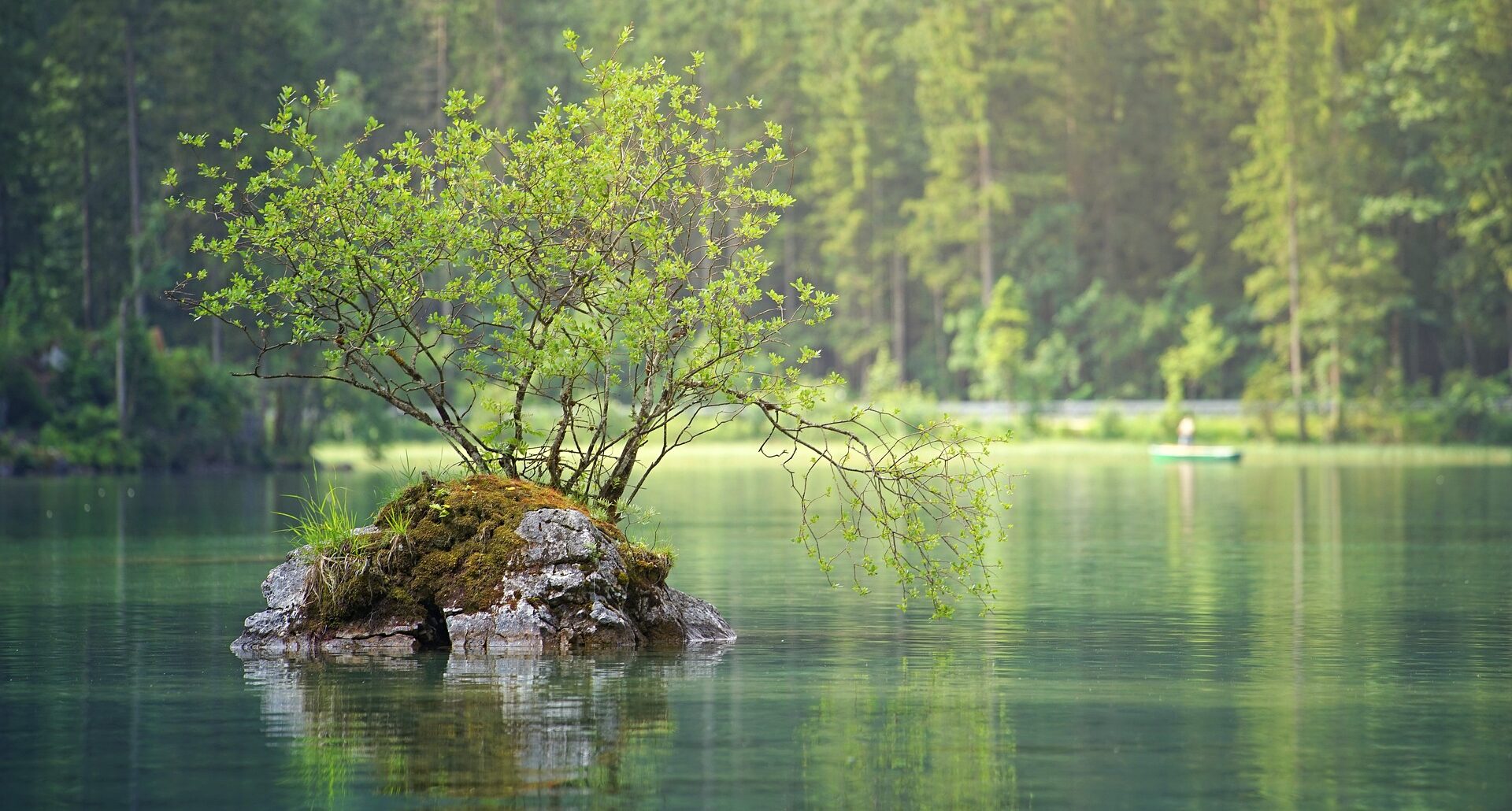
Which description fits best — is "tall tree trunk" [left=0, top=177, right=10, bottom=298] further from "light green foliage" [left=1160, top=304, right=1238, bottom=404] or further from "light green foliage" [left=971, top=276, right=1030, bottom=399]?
"light green foliage" [left=1160, top=304, right=1238, bottom=404]

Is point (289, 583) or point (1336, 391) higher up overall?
point (1336, 391)

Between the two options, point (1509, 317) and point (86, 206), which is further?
point (1509, 317)

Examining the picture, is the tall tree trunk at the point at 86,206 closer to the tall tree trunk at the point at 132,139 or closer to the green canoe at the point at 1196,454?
the tall tree trunk at the point at 132,139

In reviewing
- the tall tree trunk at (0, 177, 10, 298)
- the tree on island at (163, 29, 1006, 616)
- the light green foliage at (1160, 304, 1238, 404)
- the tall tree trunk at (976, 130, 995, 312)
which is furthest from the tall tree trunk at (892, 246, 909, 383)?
the tree on island at (163, 29, 1006, 616)

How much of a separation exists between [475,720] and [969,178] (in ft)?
332

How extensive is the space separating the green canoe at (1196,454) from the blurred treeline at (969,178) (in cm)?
1379

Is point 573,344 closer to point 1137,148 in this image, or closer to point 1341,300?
point 1341,300

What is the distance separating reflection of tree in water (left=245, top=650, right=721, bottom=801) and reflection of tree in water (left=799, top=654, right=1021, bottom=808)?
113 centimetres

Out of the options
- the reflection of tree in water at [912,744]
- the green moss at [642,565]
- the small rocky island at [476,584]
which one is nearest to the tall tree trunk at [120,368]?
the small rocky island at [476,584]

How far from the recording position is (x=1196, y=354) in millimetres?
96938

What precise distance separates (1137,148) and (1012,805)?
104241mm

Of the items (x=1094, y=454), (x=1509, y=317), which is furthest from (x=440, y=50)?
(x=1509, y=317)

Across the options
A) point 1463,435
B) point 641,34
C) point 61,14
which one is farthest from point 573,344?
point 641,34

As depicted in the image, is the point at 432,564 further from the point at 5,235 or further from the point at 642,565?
the point at 5,235
